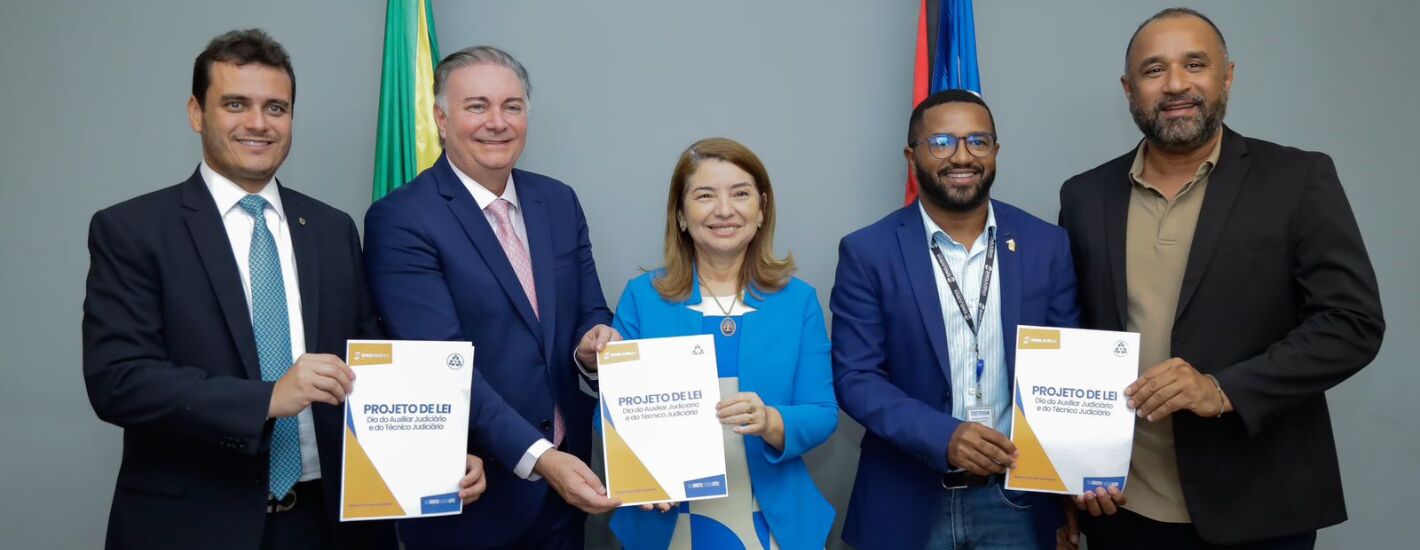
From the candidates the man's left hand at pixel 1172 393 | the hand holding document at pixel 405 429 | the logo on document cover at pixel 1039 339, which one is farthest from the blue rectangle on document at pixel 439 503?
the man's left hand at pixel 1172 393

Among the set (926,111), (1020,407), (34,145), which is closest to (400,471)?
(1020,407)

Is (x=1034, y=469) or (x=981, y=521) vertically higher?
(x=1034, y=469)

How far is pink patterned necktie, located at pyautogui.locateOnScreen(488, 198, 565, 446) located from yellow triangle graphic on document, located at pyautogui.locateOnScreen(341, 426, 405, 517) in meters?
0.60

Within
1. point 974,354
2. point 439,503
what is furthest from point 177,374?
point 974,354

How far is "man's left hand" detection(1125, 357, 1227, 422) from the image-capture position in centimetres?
256

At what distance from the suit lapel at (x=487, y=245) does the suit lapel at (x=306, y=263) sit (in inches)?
15.9

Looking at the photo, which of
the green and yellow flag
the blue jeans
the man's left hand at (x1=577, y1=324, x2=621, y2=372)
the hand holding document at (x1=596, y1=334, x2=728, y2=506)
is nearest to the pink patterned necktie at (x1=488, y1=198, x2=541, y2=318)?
the man's left hand at (x1=577, y1=324, x2=621, y2=372)

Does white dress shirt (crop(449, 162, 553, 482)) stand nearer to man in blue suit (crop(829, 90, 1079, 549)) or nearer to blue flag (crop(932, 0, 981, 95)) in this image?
man in blue suit (crop(829, 90, 1079, 549))

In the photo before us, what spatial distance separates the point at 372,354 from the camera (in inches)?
96.7

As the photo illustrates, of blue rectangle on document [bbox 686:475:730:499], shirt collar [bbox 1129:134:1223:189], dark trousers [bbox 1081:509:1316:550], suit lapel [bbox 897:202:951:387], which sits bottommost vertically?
dark trousers [bbox 1081:509:1316:550]

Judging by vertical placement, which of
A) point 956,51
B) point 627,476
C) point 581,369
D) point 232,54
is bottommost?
point 627,476

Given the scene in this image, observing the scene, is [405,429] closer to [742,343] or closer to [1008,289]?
[742,343]

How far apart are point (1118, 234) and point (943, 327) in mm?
644

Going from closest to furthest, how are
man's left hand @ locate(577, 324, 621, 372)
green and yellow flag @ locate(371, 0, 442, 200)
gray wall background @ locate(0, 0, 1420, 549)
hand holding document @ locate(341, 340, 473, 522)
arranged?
hand holding document @ locate(341, 340, 473, 522) < man's left hand @ locate(577, 324, 621, 372) < green and yellow flag @ locate(371, 0, 442, 200) < gray wall background @ locate(0, 0, 1420, 549)
